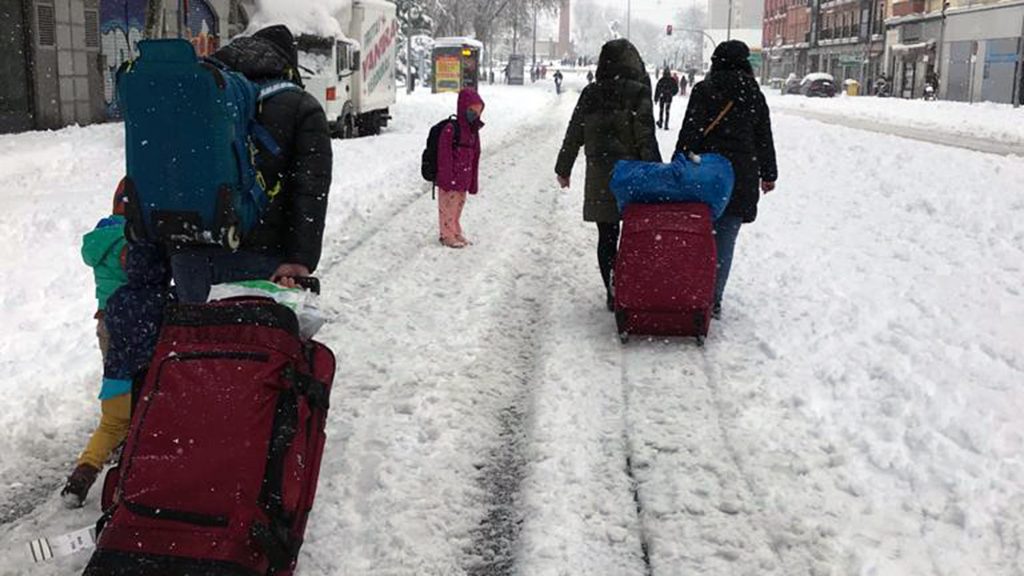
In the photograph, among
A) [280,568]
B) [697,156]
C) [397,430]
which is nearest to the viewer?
[280,568]

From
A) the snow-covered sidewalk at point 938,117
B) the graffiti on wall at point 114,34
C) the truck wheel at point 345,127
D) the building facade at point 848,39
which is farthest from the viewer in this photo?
the building facade at point 848,39

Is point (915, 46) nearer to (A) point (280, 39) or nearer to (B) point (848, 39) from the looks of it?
(B) point (848, 39)

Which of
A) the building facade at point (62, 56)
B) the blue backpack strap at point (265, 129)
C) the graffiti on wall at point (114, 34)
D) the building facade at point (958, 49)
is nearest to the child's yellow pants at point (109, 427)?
the blue backpack strap at point (265, 129)

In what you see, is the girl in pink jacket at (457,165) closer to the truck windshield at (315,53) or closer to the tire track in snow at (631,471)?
the tire track in snow at (631,471)

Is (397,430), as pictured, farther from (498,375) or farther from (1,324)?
(1,324)

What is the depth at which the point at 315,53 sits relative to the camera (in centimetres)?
2066

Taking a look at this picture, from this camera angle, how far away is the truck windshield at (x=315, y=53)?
20.5 metres

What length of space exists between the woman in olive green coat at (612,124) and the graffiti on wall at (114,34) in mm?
17179

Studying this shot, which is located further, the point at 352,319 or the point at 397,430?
the point at 352,319

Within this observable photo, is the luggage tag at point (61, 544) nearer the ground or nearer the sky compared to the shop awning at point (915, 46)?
nearer the ground

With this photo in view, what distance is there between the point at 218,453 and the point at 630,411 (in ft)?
7.97

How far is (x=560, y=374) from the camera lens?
5.17 meters

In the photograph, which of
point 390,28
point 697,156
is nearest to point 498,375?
point 697,156

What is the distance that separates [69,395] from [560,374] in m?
2.62
